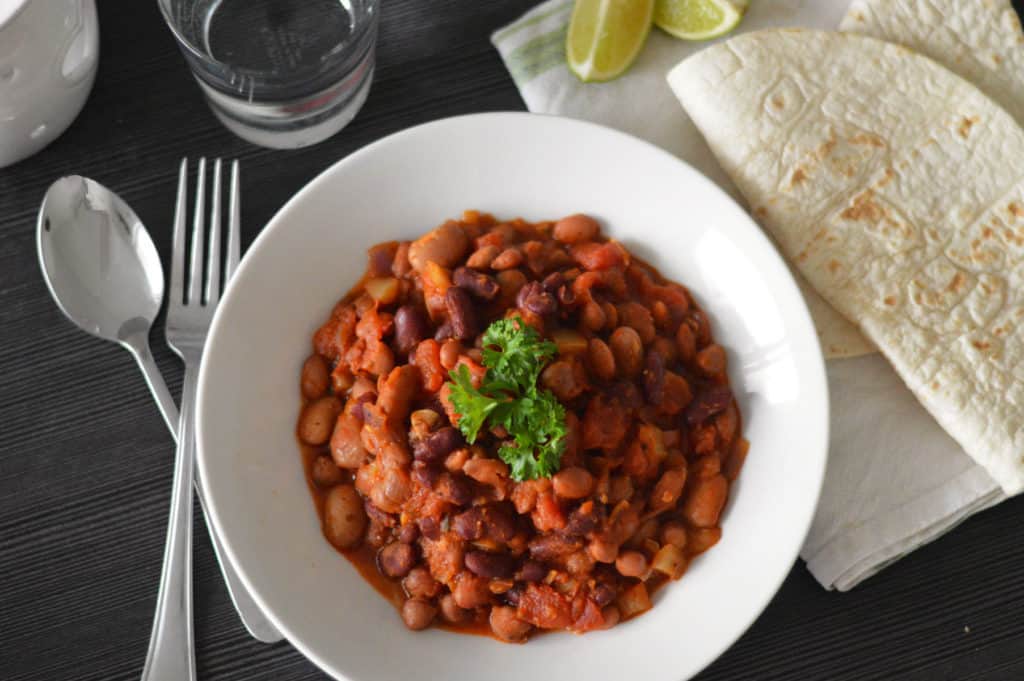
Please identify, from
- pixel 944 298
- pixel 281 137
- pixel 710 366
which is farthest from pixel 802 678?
pixel 281 137

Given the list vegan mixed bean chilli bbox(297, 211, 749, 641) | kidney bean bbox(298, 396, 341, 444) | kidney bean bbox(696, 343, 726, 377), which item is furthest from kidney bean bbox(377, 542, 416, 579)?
kidney bean bbox(696, 343, 726, 377)

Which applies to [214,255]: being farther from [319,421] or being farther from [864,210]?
[864,210]

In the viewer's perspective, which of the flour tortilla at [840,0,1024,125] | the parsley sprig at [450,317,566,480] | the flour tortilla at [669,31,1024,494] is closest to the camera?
the parsley sprig at [450,317,566,480]

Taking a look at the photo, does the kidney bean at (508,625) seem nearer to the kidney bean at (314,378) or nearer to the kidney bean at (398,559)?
the kidney bean at (398,559)

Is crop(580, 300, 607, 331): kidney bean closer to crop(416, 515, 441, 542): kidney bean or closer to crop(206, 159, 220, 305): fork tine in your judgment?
crop(416, 515, 441, 542): kidney bean

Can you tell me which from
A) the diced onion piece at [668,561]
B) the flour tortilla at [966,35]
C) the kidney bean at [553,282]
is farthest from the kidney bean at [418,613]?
the flour tortilla at [966,35]

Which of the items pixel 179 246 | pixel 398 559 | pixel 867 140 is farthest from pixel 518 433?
pixel 867 140

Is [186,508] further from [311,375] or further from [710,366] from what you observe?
[710,366]
